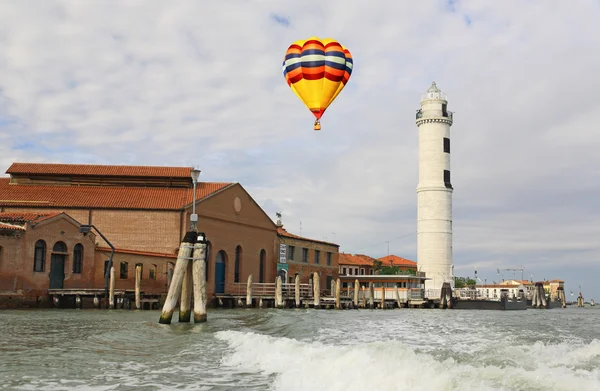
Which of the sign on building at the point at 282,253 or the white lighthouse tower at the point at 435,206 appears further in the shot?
the white lighthouse tower at the point at 435,206

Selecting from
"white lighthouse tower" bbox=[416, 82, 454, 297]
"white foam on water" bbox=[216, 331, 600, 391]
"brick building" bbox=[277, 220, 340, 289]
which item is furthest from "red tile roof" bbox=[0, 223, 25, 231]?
"white lighthouse tower" bbox=[416, 82, 454, 297]

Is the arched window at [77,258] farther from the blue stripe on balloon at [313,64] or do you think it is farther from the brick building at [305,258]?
the brick building at [305,258]

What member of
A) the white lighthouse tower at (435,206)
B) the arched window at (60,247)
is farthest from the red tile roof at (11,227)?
the white lighthouse tower at (435,206)

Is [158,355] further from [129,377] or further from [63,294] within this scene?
[63,294]

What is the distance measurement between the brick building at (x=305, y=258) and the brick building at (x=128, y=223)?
52.1 inches

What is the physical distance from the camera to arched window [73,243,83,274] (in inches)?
1360

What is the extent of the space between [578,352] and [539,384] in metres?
5.02

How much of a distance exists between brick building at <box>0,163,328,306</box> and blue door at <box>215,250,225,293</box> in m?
0.07

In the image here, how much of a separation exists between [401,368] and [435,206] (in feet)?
179

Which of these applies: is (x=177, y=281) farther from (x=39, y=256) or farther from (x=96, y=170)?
(x=96, y=170)

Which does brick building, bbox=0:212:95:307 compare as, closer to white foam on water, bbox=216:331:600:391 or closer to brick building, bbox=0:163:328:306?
brick building, bbox=0:163:328:306

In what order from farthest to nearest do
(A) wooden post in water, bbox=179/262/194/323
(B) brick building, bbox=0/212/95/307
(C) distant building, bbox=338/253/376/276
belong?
(C) distant building, bbox=338/253/376/276 < (B) brick building, bbox=0/212/95/307 < (A) wooden post in water, bbox=179/262/194/323

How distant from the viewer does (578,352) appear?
41.2ft

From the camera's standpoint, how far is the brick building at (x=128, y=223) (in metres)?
32.6
